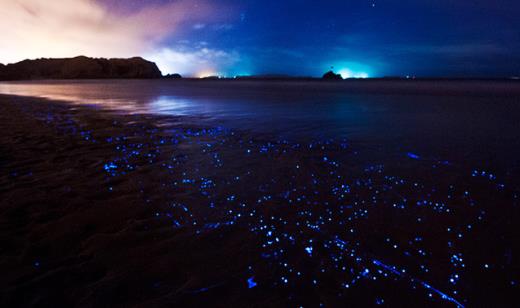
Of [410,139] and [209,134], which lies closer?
[410,139]

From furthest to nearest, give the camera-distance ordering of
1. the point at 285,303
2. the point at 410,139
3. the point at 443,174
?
the point at 410,139, the point at 443,174, the point at 285,303

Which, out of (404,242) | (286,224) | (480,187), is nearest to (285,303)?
(286,224)

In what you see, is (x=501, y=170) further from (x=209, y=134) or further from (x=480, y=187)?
(x=209, y=134)

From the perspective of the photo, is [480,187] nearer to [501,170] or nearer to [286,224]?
[501,170]

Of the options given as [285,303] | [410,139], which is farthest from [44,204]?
[410,139]

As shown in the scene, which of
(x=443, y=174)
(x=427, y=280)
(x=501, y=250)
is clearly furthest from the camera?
(x=443, y=174)

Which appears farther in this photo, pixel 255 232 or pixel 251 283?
pixel 255 232
